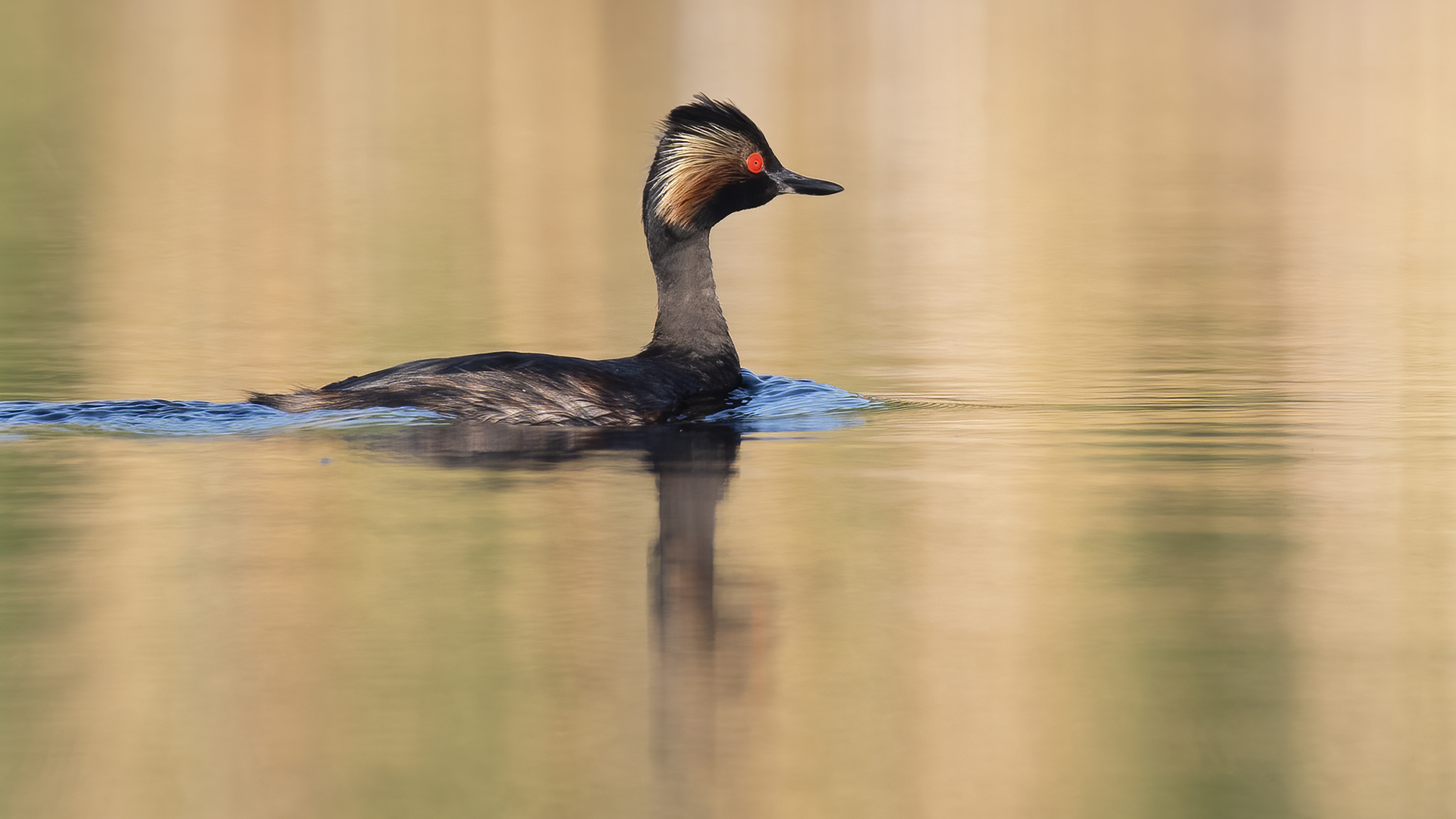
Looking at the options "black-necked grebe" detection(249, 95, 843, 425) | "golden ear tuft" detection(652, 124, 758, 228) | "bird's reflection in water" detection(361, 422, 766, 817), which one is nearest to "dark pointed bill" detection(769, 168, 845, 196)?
"black-necked grebe" detection(249, 95, 843, 425)

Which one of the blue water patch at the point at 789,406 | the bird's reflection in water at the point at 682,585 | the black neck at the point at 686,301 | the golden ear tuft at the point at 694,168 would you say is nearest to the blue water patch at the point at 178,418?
the bird's reflection in water at the point at 682,585

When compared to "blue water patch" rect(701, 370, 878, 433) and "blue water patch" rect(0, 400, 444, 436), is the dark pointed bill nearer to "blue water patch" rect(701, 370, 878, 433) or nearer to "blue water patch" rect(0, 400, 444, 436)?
"blue water patch" rect(701, 370, 878, 433)

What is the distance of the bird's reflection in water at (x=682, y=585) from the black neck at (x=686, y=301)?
1438 millimetres

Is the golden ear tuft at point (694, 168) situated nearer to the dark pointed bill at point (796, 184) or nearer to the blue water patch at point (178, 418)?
the dark pointed bill at point (796, 184)

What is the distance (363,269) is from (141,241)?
3.47m

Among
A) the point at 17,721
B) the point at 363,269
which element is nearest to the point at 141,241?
the point at 363,269

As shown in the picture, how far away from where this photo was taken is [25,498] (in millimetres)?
9922

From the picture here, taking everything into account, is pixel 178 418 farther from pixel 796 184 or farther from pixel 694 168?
pixel 796 184

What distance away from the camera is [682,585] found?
8.18m

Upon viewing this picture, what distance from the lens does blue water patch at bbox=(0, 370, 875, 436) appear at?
11984mm

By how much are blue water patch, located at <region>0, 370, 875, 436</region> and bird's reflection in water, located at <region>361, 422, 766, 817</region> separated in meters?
0.25

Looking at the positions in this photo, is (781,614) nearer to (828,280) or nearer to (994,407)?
(994,407)

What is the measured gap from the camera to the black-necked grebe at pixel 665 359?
1223 cm

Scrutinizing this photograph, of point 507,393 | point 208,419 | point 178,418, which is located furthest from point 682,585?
point 178,418
